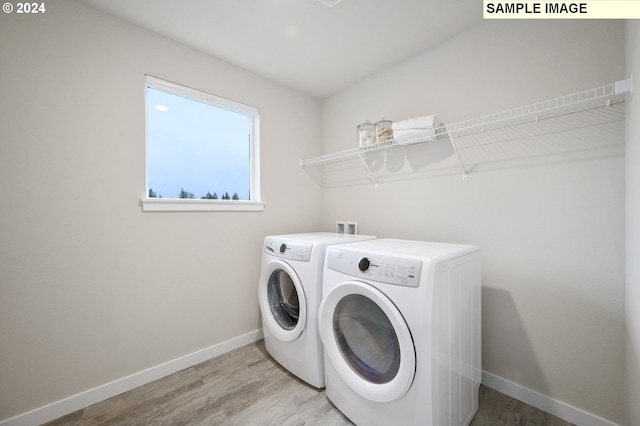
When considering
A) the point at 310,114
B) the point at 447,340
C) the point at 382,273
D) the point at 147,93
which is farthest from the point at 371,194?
the point at 147,93

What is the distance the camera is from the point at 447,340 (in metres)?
1.13

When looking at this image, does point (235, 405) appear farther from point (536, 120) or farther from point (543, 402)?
point (536, 120)

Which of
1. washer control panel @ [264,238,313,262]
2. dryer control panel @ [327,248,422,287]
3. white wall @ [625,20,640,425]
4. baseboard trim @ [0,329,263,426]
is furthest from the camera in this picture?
washer control panel @ [264,238,313,262]

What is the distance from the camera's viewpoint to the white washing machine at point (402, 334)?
106cm

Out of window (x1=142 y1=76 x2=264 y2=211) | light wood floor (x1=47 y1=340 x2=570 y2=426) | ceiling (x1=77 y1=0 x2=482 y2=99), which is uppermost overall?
ceiling (x1=77 y1=0 x2=482 y2=99)

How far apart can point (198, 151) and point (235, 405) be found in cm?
177

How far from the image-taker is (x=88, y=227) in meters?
1.53

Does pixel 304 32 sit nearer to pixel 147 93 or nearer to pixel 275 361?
pixel 147 93

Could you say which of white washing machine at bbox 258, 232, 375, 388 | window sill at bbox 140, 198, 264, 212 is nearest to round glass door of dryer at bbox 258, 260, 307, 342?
white washing machine at bbox 258, 232, 375, 388

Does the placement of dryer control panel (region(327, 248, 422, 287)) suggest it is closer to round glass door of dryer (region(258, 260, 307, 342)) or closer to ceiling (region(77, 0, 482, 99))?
round glass door of dryer (region(258, 260, 307, 342))

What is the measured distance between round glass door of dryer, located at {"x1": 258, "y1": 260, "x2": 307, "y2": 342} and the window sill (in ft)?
1.81

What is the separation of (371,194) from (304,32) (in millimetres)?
1310

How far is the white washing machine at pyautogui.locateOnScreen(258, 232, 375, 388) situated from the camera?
63.5 inches

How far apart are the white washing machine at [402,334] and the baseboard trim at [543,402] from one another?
330 mm
